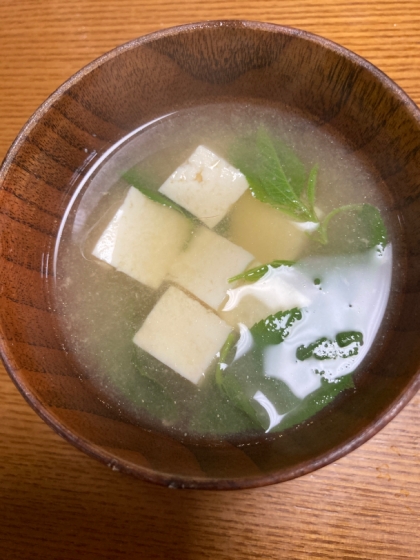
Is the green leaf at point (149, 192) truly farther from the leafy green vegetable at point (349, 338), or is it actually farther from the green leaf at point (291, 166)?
the leafy green vegetable at point (349, 338)

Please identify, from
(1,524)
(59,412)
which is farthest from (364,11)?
(1,524)

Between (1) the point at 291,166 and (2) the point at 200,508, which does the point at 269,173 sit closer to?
(1) the point at 291,166

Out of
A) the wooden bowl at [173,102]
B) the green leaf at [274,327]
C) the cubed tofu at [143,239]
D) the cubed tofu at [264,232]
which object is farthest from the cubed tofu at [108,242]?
the green leaf at [274,327]

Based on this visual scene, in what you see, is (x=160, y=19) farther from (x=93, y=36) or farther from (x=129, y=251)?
(x=129, y=251)

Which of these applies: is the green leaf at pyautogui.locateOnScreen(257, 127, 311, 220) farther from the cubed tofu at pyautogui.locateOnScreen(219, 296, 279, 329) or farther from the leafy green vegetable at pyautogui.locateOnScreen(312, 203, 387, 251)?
the cubed tofu at pyautogui.locateOnScreen(219, 296, 279, 329)

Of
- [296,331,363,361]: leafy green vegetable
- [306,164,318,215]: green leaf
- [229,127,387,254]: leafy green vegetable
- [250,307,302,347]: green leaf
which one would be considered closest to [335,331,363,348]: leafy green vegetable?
[296,331,363,361]: leafy green vegetable

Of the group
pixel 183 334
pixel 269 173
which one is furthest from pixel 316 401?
pixel 269 173
